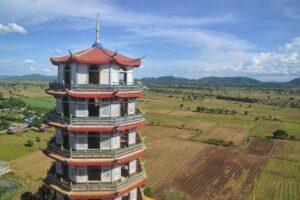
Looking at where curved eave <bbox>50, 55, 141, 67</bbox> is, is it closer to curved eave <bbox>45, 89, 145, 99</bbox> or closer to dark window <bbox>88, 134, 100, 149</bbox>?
curved eave <bbox>45, 89, 145, 99</bbox>

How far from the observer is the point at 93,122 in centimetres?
2952

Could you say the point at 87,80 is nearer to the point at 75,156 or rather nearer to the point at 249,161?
the point at 75,156

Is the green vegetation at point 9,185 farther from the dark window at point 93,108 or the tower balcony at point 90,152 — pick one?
the dark window at point 93,108

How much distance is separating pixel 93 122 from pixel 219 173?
63223 millimetres

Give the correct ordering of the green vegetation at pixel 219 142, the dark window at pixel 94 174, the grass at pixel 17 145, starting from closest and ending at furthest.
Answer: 1. the dark window at pixel 94 174
2. the grass at pixel 17 145
3. the green vegetation at pixel 219 142

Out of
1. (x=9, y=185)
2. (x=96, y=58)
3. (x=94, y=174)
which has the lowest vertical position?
(x=9, y=185)

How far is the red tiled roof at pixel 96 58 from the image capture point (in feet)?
95.6

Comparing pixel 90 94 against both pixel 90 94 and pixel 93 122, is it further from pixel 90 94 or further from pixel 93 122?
pixel 93 122

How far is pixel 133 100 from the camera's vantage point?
3341 centimetres

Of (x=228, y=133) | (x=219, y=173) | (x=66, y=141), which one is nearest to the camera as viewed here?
(x=66, y=141)

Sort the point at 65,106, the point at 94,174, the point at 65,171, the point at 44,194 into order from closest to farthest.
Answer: the point at 94,174, the point at 65,106, the point at 65,171, the point at 44,194

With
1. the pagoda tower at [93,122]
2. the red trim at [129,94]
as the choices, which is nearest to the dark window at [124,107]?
the pagoda tower at [93,122]

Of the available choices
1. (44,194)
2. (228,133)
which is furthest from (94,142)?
(228,133)

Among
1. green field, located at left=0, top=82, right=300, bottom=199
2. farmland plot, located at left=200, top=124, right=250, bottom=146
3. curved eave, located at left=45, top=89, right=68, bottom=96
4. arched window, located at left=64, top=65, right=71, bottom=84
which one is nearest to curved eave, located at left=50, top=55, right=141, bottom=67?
arched window, located at left=64, top=65, right=71, bottom=84
